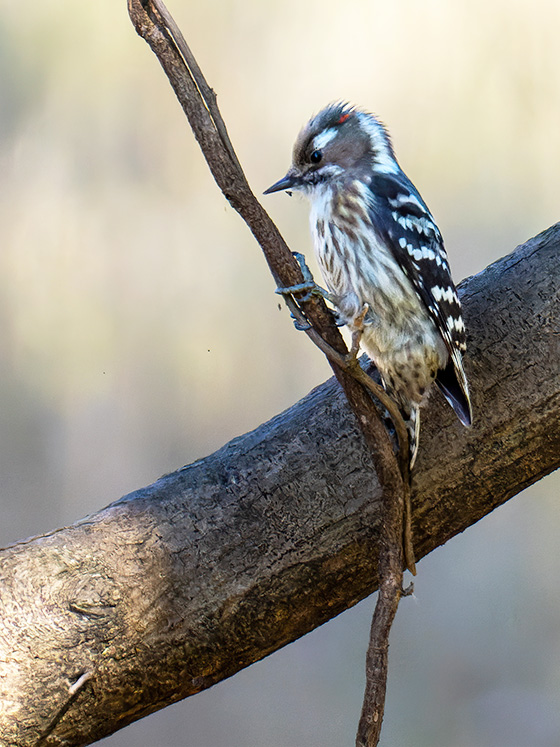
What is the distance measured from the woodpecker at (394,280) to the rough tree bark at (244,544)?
0.29 feet

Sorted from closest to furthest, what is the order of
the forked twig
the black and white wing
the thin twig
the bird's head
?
the forked twig → the thin twig → the black and white wing → the bird's head

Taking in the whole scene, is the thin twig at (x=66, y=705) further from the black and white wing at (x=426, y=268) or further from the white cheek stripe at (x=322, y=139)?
the white cheek stripe at (x=322, y=139)

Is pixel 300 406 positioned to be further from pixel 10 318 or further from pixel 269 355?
pixel 10 318

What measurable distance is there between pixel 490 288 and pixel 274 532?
2.14 ft

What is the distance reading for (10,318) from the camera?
2492 millimetres

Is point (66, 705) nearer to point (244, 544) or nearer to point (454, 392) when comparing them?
point (244, 544)

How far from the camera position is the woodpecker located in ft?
4.71

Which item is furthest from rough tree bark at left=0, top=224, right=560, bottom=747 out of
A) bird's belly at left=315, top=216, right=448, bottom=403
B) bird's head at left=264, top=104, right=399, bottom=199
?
bird's head at left=264, top=104, right=399, bottom=199

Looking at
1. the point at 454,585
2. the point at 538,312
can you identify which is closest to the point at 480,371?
the point at 538,312

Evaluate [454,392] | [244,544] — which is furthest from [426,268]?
[244,544]

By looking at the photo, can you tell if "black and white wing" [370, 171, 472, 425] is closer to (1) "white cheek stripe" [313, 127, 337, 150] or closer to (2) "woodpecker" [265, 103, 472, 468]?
(2) "woodpecker" [265, 103, 472, 468]

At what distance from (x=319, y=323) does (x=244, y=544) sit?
466 millimetres

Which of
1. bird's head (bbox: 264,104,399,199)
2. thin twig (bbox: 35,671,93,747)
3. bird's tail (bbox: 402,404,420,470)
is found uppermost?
bird's head (bbox: 264,104,399,199)

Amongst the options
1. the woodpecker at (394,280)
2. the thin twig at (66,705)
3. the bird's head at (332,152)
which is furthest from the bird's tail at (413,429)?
the thin twig at (66,705)
